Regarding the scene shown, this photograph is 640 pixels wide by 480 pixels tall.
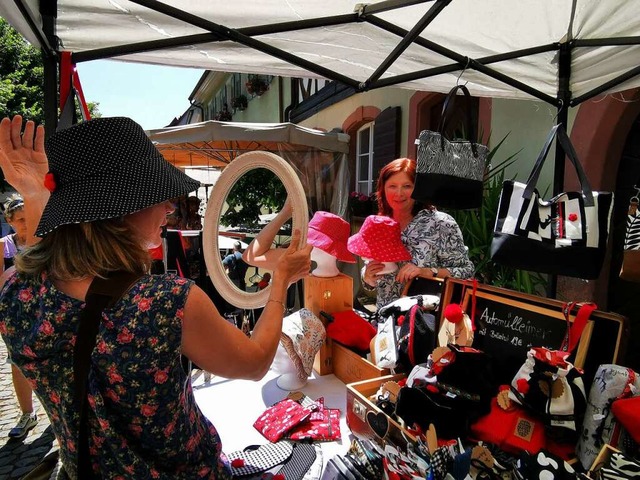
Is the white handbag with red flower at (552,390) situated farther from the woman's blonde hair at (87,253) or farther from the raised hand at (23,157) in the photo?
the raised hand at (23,157)

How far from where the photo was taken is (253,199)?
8.63 ft

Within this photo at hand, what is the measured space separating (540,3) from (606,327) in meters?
1.37

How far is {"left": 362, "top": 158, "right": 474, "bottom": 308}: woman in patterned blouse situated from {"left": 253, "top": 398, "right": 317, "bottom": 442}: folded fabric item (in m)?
0.81

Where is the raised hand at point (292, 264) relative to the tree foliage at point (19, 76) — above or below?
below

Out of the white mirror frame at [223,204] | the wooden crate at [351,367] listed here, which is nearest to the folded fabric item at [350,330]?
the wooden crate at [351,367]

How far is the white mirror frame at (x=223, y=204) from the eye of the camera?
1.58 meters

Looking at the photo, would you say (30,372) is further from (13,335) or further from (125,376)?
(125,376)

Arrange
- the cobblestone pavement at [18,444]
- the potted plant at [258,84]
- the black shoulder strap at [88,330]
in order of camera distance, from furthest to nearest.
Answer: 1. the potted plant at [258,84]
2. the cobblestone pavement at [18,444]
3. the black shoulder strap at [88,330]

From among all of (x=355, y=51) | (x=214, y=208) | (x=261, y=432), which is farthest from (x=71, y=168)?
(x=355, y=51)

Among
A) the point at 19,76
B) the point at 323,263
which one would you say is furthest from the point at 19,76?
the point at 323,263

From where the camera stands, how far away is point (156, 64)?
2154 millimetres

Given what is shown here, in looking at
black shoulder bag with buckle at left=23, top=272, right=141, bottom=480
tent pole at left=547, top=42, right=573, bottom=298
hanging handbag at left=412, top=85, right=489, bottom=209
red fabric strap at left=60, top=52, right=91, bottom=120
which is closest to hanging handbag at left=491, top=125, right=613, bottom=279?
hanging handbag at left=412, top=85, right=489, bottom=209

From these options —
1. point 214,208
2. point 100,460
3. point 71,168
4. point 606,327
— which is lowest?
point 100,460

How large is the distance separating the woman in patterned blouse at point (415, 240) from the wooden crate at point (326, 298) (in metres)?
0.17
